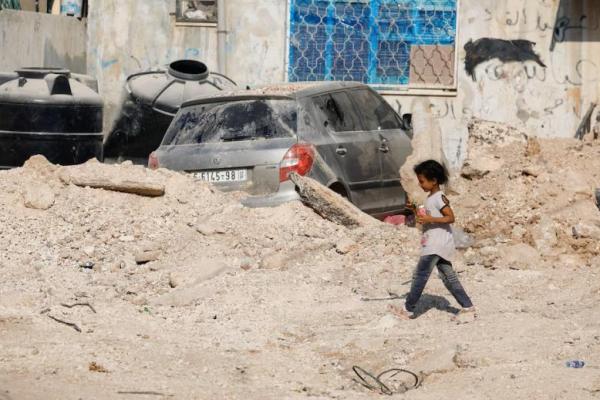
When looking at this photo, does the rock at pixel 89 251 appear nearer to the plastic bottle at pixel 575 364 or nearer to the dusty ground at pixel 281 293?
the dusty ground at pixel 281 293

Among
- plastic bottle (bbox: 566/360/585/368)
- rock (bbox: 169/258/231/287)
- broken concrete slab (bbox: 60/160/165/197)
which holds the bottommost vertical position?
rock (bbox: 169/258/231/287)

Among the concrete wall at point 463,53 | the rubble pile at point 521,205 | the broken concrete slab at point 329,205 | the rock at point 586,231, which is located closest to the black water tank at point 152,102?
the concrete wall at point 463,53

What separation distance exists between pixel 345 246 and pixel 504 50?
303 inches

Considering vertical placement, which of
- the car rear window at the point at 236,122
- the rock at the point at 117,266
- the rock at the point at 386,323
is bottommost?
the rock at the point at 117,266

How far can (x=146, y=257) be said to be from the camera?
10.3m

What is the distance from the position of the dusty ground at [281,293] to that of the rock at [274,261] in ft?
0.06

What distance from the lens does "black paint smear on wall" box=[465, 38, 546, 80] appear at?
17203 millimetres

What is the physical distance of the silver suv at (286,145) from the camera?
11086 millimetres

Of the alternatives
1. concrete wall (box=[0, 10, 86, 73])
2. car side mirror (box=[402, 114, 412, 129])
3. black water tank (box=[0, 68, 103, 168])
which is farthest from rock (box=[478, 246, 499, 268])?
concrete wall (box=[0, 10, 86, 73])

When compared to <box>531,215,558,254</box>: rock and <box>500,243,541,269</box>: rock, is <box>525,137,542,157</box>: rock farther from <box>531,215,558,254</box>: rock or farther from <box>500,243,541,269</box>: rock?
<box>500,243,541,269</box>: rock

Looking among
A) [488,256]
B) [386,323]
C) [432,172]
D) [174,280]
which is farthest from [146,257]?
[432,172]

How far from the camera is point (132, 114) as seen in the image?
53.1 ft

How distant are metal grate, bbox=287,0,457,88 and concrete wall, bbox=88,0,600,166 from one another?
19 cm

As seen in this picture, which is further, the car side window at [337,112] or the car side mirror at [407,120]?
the car side mirror at [407,120]
